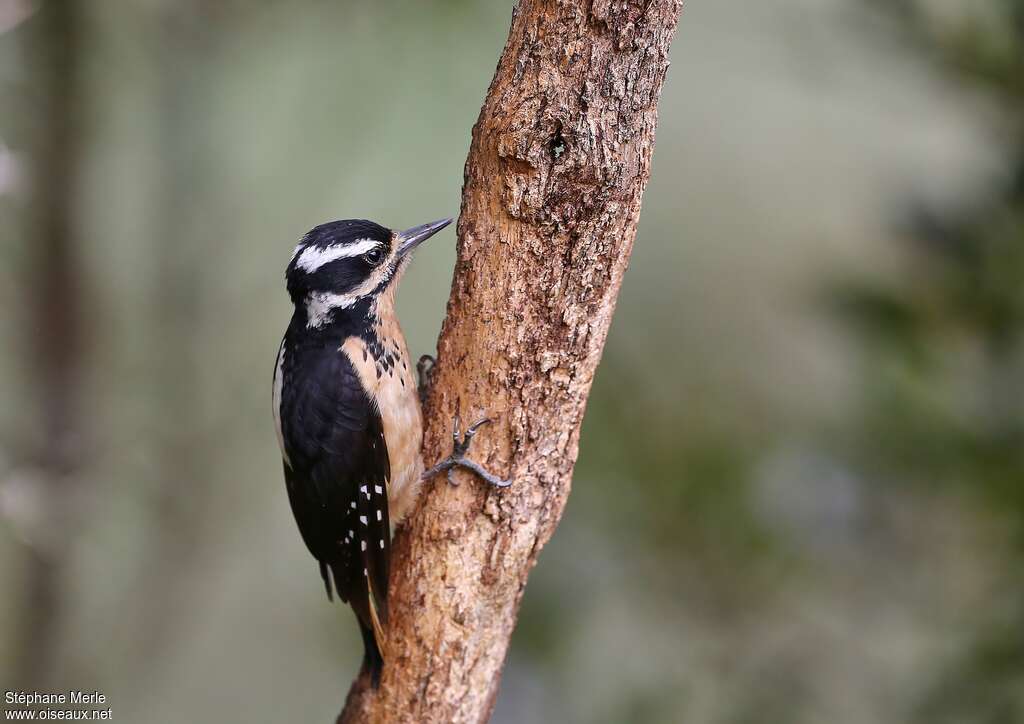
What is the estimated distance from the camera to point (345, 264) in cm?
247

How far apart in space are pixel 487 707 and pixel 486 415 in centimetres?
71

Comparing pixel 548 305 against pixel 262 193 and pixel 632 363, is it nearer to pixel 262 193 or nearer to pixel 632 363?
pixel 632 363

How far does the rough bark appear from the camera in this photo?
5.90ft

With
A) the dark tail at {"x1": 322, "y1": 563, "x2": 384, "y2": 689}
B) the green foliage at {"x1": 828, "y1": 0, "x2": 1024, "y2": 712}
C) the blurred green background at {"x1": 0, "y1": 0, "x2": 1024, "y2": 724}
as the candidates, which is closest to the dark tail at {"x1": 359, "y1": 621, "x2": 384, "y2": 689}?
the dark tail at {"x1": 322, "y1": 563, "x2": 384, "y2": 689}

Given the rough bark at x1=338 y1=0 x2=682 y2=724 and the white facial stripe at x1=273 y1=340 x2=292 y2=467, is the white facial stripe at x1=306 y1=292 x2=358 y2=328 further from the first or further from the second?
the rough bark at x1=338 y1=0 x2=682 y2=724

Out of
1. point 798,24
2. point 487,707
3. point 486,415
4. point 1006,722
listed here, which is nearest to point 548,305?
point 486,415

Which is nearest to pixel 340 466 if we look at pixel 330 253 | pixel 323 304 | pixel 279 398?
pixel 279 398

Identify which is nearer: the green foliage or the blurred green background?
the green foliage

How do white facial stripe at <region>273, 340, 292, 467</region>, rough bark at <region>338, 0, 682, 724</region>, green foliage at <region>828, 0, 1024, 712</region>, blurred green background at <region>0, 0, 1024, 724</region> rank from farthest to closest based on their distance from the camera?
blurred green background at <region>0, 0, 1024, 724</region>
green foliage at <region>828, 0, 1024, 712</region>
white facial stripe at <region>273, 340, 292, 467</region>
rough bark at <region>338, 0, 682, 724</region>

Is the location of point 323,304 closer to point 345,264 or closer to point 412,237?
point 345,264

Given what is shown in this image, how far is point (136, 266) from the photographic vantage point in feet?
14.4

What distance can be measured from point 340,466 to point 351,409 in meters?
0.15

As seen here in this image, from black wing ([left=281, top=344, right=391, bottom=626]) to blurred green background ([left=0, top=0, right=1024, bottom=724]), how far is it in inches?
36.5

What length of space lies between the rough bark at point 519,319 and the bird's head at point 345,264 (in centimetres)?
42
